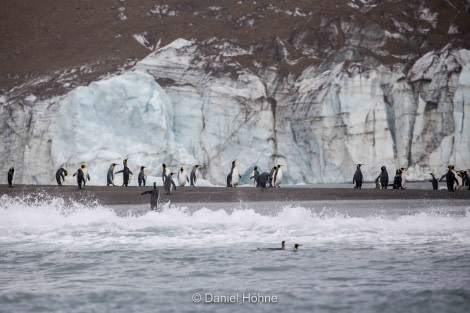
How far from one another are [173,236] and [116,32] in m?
43.6

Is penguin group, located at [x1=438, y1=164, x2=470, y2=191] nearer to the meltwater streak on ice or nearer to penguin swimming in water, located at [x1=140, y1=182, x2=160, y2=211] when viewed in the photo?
the meltwater streak on ice

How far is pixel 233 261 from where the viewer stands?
959 centimetres

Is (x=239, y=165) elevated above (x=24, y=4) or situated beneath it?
situated beneath

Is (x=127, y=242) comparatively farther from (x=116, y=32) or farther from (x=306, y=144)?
(x=116, y=32)

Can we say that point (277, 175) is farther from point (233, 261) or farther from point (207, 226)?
point (233, 261)

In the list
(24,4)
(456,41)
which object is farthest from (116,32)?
(456,41)

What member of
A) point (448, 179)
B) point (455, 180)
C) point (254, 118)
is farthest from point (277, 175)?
point (254, 118)

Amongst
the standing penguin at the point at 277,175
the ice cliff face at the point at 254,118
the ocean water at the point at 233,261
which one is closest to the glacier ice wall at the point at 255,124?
the ice cliff face at the point at 254,118

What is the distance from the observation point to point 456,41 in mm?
37188

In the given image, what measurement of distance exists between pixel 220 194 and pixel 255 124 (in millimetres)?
16507

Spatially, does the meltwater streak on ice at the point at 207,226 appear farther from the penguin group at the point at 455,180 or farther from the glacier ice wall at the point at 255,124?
the glacier ice wall at the point at 255,124

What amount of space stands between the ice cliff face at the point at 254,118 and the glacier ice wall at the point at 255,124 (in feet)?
0.19

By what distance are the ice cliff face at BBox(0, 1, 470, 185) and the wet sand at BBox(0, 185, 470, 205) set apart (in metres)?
11.9

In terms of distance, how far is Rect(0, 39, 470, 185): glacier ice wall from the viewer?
3388 centimetres
